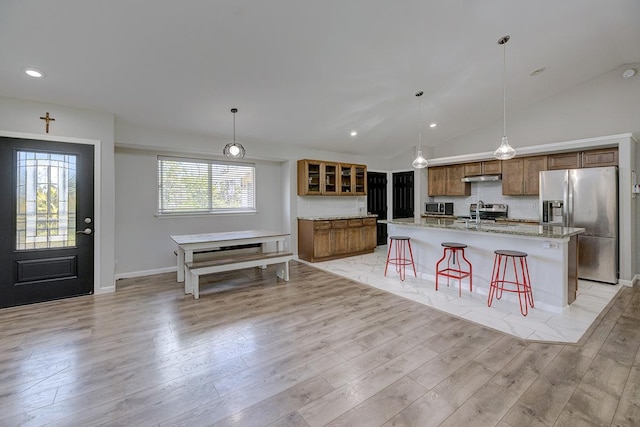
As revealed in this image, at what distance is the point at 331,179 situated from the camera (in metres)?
6.53

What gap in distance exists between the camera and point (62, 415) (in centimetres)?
173

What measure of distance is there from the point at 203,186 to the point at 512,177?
5913 millimetres

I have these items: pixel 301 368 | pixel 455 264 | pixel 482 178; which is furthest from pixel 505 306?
pixel 482 178

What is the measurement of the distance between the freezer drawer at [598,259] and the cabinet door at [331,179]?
172 inches

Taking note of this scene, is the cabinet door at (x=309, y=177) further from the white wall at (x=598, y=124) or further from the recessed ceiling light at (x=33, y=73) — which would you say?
the recessed ceiling light at (x=33, y=73)

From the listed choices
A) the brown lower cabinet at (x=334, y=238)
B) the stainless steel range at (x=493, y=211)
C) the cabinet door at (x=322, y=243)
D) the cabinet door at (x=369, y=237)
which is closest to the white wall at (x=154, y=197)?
the brown lower cabinet at (x=334, y=238)

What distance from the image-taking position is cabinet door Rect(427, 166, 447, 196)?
6.70 m

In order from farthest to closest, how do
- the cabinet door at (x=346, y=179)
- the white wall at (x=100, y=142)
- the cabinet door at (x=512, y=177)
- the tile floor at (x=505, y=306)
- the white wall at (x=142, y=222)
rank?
the cabinet door at (x=346, y=179)
the cabinet door at (x=512, y=177)
the white wall at (x=142, y=222)
the white wall at (x=100, y=142)
the tile floor at (x=505, y=306)

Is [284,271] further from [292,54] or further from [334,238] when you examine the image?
[292,54]

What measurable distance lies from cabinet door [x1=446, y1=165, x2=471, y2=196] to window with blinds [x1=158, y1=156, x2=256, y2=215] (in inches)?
174

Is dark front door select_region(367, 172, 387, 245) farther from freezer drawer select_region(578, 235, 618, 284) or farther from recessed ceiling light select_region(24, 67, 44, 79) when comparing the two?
recessed ceiling light select_region(24, 67, 44, 79)

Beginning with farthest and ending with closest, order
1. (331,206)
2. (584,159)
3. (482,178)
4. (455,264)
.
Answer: (331,206)
(482,178)
(584,159)
(455,264)

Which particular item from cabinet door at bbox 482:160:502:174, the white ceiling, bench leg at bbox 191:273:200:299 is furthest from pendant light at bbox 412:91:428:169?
bench leg at bbox 191:273:200:299

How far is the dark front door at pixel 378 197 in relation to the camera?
7.56 m
